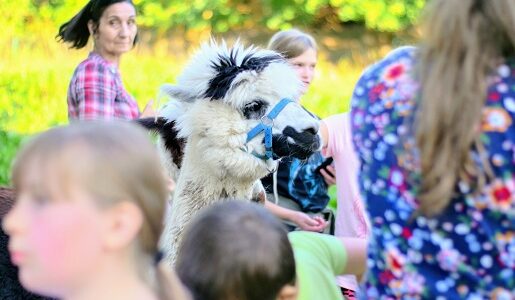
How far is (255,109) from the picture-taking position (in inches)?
144

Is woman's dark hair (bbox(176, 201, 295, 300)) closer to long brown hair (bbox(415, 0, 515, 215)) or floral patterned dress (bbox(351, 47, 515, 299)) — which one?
floral patterned dress (bbox(351, 47, 515, 299))

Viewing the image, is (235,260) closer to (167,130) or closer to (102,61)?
(167,130)

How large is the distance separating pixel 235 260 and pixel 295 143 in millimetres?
1675

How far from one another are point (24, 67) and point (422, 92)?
490 inches

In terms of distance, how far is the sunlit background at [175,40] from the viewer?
1160 cm

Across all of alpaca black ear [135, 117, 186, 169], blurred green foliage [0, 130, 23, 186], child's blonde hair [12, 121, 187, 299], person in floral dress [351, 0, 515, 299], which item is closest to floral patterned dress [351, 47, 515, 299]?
person in floral dress [351, 0, 515, 299]

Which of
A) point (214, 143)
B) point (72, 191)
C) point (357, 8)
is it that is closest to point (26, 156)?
point (72, 191)

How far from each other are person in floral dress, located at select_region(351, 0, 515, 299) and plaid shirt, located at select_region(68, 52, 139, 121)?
2727 millimetres

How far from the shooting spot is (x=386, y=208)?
1.83 meters

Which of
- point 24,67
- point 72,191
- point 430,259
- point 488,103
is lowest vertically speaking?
point 24,67

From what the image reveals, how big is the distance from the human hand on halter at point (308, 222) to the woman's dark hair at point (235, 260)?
6.07 feet

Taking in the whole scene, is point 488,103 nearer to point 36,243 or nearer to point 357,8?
point 36,243

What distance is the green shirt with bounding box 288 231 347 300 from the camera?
7.06 ft

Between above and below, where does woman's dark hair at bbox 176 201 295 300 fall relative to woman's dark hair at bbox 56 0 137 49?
below
